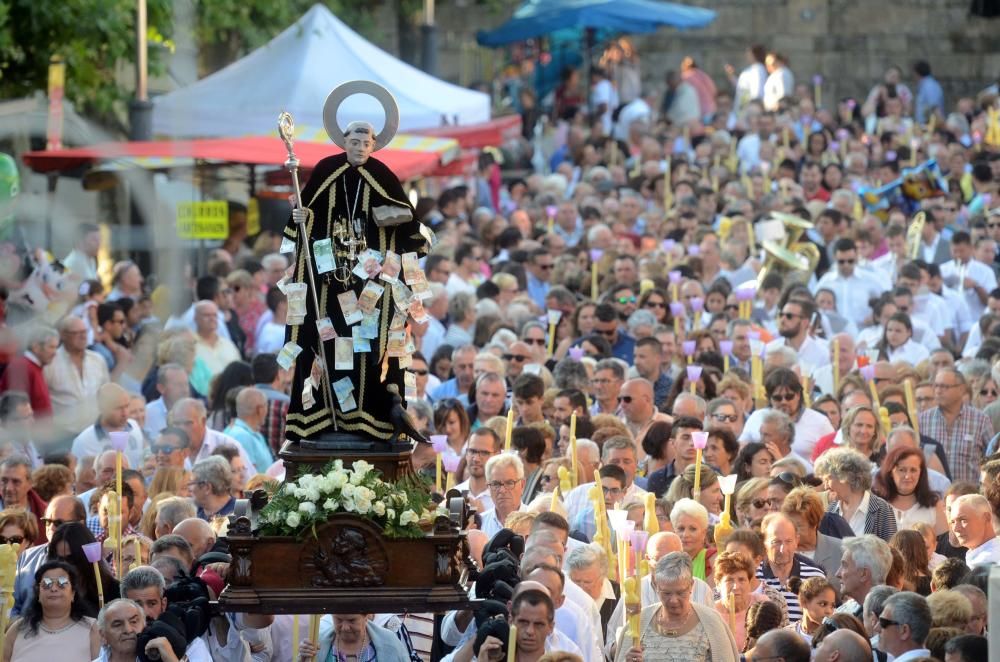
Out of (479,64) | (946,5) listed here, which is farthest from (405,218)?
(946,5)

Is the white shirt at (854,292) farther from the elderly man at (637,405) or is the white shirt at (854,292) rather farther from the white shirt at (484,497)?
the white shirt at (484,497)

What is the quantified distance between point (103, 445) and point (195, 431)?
0.79m

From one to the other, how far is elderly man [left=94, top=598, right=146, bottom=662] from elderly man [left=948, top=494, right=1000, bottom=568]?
4.18m

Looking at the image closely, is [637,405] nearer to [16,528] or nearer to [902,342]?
[902,342]

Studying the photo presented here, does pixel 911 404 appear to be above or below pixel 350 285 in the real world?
below

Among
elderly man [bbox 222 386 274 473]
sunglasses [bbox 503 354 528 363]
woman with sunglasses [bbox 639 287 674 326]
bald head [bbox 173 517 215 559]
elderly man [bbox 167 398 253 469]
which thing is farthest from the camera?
woman with sunglasses [bbox 639 287 674 326]

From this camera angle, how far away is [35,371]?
1478 cm

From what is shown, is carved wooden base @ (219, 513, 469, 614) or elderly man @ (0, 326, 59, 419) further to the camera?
elderly man @ (0, 326, 59, 419)

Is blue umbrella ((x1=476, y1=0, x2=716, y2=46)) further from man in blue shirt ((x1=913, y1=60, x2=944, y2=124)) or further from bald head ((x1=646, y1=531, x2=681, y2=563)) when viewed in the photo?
bald head ((x1=646, y1=531, x2=681, y2=563))

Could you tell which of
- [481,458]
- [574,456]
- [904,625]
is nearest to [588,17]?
[481,458]

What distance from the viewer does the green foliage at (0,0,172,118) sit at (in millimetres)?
21453

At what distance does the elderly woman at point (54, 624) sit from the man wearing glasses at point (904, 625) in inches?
136

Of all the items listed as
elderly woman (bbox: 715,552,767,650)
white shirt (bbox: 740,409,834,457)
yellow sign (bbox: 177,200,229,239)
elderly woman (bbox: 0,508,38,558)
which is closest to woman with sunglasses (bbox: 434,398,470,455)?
white shirt (bbox: 740,409,834,457)

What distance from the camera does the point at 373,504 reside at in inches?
357
